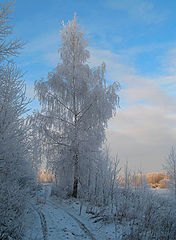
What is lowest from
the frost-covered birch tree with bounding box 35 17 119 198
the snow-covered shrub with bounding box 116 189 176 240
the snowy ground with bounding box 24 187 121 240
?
the snowy ground with bounding box 24 187 121 240

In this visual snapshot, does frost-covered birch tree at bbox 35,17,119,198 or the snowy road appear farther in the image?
frost-covered birch tree at bbox 35,17,119,198

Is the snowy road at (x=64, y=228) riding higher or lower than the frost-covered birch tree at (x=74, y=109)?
lower

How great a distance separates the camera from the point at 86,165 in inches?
515

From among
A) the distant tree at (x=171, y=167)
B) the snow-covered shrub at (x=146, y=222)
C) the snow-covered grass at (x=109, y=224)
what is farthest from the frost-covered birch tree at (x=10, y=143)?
the distant tree at (x=171, y=167)

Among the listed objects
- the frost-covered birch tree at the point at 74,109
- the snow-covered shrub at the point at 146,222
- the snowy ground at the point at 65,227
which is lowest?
the snowy ground at the point at 65,227

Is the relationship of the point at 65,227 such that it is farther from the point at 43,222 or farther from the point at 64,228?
the point at 43,222

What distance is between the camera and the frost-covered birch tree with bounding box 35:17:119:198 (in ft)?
43.0

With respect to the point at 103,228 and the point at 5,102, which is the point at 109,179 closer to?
the point at 103,228

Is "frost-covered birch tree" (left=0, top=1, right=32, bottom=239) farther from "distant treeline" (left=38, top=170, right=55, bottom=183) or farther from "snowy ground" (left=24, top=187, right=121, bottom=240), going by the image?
"distant treeline" (left=38, top=170, right=55, bottom=183)

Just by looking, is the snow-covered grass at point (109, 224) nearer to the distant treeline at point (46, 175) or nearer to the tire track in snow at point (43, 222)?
the tire track in snow at point (43, 222)

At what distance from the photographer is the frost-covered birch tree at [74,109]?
13109 mm

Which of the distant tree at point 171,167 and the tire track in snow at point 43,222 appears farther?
the distant tree at point 171,167

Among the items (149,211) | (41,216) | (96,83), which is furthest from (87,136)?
(149,211)

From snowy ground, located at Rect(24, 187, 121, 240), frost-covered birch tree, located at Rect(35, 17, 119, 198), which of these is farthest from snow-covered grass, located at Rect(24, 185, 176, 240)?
frost-covered birch tree, located at Rect(35, 17, 119, 198)
